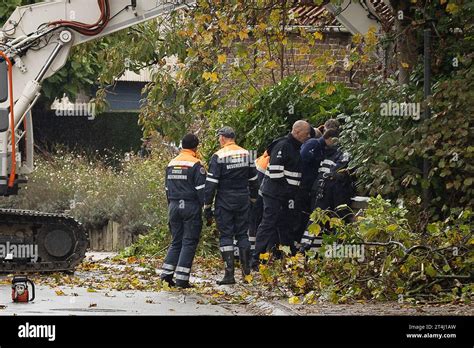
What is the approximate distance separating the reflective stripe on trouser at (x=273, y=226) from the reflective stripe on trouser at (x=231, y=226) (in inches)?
49.1

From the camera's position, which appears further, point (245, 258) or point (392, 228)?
point (245, 258)

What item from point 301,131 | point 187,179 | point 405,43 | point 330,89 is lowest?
point 187,179

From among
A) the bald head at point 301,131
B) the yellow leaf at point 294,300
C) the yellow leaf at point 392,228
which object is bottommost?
the yellow leaf at point 294,300

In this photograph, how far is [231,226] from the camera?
1933 centimetres

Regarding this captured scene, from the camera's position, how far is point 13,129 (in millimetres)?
20562

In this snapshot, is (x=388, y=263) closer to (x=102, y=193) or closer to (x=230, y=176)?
(x=230, y=176)

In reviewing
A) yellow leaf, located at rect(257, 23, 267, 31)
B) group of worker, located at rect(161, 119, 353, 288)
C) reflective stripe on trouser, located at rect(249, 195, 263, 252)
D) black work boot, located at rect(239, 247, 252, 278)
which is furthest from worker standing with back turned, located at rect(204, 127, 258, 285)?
yellow leaf, located at rect(257, 23, 267, 31)

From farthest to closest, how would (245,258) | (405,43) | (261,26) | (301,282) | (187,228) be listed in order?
1. (261,26)
2. (405,43)
3. (245,258)
4. (187,228)
5. (301,282)

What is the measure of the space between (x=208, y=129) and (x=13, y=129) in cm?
588

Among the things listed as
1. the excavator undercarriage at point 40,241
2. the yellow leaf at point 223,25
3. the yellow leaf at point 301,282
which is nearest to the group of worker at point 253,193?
the yellow leaf at point 301,282

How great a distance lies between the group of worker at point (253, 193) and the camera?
19.0 meters

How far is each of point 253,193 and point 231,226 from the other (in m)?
2.56

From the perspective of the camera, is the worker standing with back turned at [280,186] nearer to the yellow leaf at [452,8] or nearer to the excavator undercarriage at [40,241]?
the excavator undercarriage at [40,241]

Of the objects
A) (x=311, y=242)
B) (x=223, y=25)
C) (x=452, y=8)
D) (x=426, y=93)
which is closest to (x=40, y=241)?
(x=311, y=242)
